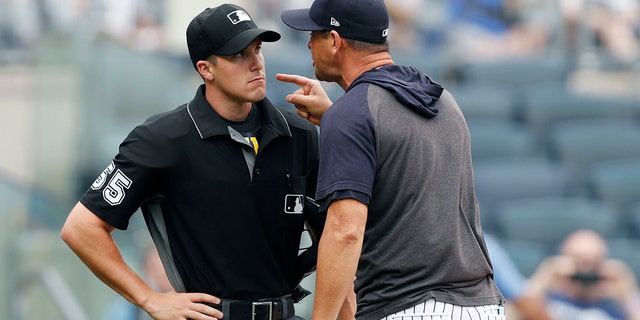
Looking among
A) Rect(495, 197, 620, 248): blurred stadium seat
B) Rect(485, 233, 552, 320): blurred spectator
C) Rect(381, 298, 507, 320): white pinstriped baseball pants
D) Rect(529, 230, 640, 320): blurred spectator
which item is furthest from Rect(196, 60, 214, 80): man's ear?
Rect(495, 197, 620, 248): blurred stadium seat

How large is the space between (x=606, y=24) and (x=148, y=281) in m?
5.68

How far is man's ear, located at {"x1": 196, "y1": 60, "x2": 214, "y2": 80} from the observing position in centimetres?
379

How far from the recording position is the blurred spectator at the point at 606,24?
10.4 metres

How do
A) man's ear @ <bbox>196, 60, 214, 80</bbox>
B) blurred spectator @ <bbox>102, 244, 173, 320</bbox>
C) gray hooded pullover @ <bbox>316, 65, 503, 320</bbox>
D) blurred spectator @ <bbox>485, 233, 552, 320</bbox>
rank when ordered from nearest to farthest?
gray hooded pullover @ <bbox>316, 65, 503, 320</bbox>, man's ear @ <bbox>196, 60, 214, 80</bbox>, blurred spectator @ <bbox>102, 244, 173, 320</bbox>, blurred spectator @ <bbox>485, 233, 552, 320</bbox>

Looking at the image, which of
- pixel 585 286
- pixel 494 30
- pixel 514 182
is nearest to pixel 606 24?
pixel 494 30

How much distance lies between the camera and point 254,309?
12.5 feet

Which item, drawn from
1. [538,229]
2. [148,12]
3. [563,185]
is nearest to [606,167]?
[563,185]

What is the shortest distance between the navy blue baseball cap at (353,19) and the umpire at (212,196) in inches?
6.8

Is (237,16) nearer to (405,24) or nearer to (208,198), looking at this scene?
(208,198)

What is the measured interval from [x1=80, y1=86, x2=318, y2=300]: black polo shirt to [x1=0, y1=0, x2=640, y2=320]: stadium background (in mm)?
2188

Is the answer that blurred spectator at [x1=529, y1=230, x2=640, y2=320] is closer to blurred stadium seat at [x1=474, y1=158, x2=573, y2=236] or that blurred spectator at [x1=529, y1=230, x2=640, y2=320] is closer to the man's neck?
blurred stadium seat at [x1=474, y1=158, x2=573, y2=236]

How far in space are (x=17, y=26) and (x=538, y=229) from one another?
4371 millimetres

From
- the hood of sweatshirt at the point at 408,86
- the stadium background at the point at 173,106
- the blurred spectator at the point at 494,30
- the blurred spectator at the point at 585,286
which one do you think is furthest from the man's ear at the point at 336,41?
the blurred spectator at the point at 494,30

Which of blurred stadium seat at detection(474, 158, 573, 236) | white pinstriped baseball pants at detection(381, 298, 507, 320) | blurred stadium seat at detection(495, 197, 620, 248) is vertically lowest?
blurred stadium seat at detection(495, 197, 620, 248)
